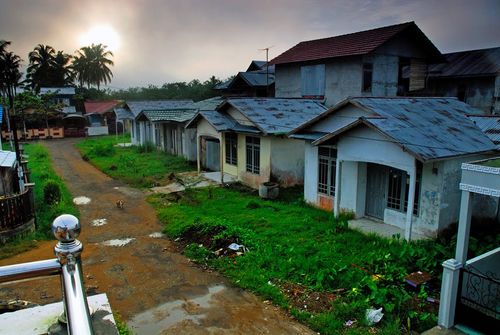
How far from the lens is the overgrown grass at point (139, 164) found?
21.7m


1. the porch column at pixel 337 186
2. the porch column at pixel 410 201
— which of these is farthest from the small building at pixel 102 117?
the porch column at pixel 410 201

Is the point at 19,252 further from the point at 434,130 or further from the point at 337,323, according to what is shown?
the point at 434,130

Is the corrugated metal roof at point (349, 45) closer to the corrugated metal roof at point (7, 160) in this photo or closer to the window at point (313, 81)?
the window at point (313, 81)

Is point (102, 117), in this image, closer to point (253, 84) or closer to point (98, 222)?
point (253, 84)

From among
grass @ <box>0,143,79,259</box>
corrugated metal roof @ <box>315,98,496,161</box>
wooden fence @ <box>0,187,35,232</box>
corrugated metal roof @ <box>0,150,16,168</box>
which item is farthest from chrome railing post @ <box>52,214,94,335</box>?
corrugated metal roof @ <box>0,150,16,168</box>

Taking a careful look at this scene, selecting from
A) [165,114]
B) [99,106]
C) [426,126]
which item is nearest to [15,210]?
[426,126]

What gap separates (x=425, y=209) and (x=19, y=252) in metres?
11.8

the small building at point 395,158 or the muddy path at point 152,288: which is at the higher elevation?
the small building at point 395,158

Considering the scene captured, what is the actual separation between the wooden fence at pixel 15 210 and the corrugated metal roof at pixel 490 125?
14.9 meters

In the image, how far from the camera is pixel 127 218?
1484 centimetres

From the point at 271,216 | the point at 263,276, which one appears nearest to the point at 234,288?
the point at 263,276

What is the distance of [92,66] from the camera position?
6562 centimetres

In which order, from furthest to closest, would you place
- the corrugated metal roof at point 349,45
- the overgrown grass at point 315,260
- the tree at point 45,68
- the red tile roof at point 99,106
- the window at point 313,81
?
the tree at point 45,68
the red tile roof at point 99,106
the window at point 313,81
the corrugated metal roof at point 349,45
the overgrown grass at point 315,260

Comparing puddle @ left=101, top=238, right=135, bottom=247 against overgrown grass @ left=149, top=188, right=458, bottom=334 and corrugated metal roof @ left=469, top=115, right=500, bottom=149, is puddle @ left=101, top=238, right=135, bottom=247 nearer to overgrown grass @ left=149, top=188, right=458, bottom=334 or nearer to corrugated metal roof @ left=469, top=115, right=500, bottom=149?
overgrown grass @ left=149, top=188, right=458, bottom=334
